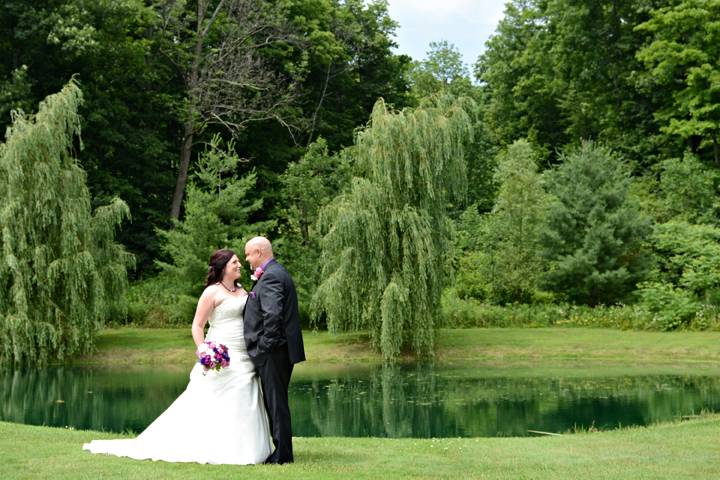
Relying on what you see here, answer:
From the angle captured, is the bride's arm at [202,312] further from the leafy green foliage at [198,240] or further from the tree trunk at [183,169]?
the tree trunk at [183,169]

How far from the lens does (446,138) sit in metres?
24.0

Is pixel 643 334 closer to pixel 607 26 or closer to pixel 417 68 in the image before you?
pixel 607 26

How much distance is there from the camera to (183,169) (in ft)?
118

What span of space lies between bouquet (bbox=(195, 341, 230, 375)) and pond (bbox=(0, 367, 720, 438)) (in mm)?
6433

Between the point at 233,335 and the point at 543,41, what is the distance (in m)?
38.2

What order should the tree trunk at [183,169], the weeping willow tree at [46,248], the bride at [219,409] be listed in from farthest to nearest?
1. the tree trunk at [183,169]
2. the weeping willow tree at [46,248]
3. the bride at [219,409]

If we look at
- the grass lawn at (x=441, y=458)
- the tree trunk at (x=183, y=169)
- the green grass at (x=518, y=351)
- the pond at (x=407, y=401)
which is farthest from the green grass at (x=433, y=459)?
the tree trunk at (x=183, y=169)

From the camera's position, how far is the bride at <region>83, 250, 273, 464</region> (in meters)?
7.94

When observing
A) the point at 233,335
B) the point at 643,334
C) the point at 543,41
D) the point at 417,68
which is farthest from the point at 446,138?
the point at 417,68

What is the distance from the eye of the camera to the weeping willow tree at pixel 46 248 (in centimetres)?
2317

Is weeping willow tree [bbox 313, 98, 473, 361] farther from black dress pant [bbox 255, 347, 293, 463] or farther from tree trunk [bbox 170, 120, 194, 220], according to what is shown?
black dress pant [bbox 255, 347, 293, 463]

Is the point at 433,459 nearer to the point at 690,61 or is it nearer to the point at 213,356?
the point at 213,356

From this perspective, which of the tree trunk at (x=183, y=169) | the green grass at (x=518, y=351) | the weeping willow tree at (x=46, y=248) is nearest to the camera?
the green grass at (x=518, y=351)

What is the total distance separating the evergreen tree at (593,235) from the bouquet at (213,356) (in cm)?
2131
